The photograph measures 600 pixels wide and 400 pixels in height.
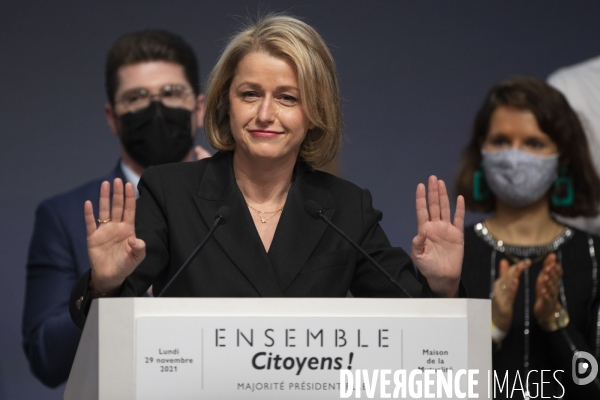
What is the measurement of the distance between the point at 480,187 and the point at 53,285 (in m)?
1.83

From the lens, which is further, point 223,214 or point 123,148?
point 123,148

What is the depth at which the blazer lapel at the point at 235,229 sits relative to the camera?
210 cm

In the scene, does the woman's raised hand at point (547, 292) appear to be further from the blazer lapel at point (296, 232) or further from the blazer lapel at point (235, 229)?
the blazer lapel at point (235, 229)

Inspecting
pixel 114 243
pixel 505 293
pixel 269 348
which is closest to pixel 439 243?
pixel 269 348

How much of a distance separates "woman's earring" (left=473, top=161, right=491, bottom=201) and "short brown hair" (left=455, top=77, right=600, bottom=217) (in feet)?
0.05

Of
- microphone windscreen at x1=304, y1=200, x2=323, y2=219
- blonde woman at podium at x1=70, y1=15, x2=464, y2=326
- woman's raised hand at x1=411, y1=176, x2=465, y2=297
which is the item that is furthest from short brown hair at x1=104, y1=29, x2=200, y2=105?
woman's raised hand at x1=411, y1=176, x2=465, y2=297

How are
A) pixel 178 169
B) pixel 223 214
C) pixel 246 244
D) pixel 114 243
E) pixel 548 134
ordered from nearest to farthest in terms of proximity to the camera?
pixel 114 243 < pixel 223 214 < pixel 246 244 < pixel 178 169 < pixel 548 134

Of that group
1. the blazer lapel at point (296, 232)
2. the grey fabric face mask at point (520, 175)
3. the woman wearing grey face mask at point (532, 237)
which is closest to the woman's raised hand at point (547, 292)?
the woman wearing grey face mask at point (532, 237)

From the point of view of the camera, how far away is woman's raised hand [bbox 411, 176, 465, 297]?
202 cm

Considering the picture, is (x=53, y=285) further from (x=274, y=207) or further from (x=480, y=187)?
(x=480, y=187)

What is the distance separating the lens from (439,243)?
204cm

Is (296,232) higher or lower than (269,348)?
higher

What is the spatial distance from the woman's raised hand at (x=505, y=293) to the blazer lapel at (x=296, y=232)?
4.42 feet

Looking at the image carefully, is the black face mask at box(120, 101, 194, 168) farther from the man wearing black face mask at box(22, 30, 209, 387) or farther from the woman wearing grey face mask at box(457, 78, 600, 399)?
the woman wearing grey face mask at box(457, 78, 600, 399)
